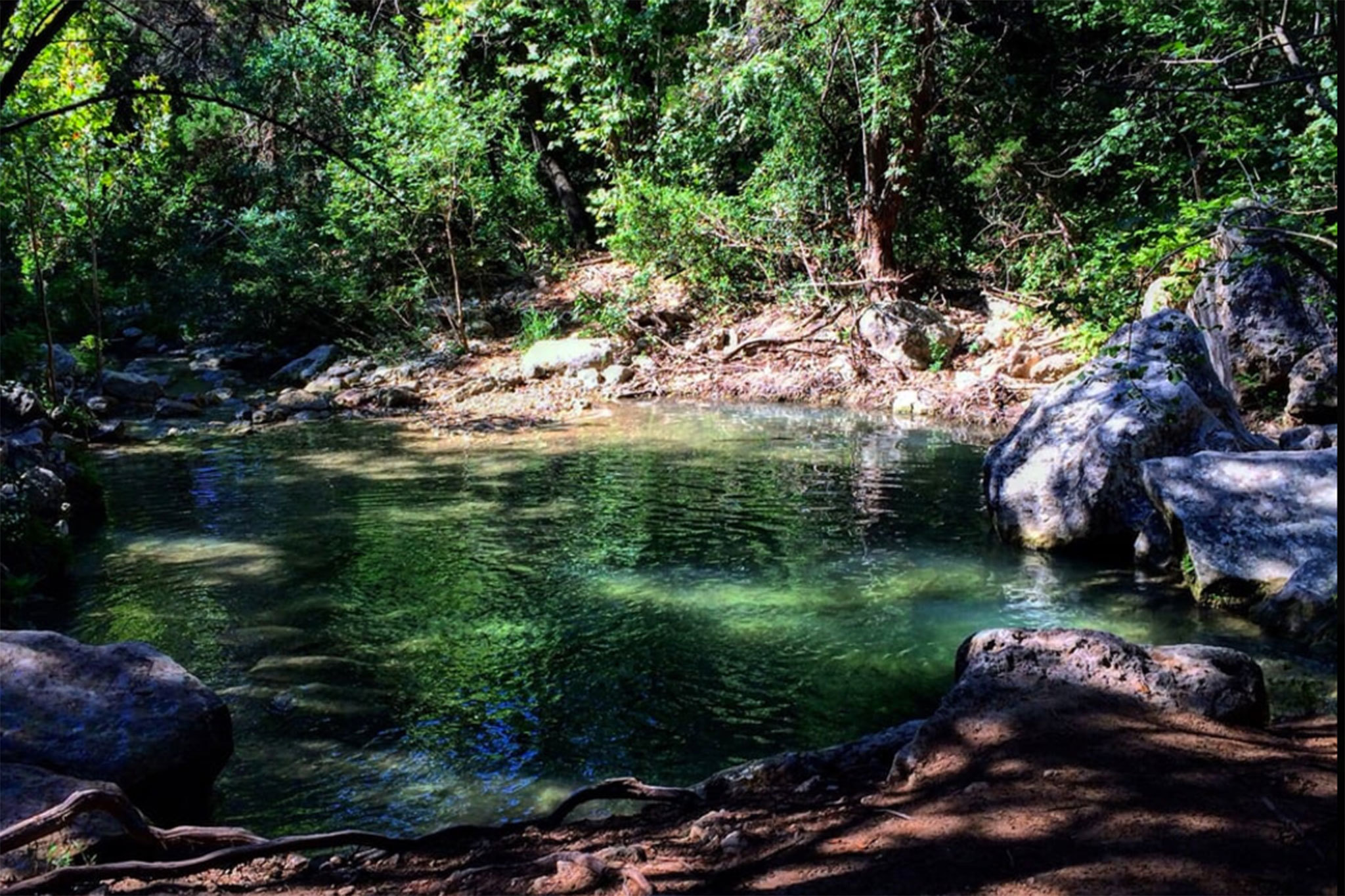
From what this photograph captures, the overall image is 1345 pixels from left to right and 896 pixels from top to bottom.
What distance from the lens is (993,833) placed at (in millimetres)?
3117

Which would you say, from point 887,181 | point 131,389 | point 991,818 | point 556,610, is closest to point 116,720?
point 556,610

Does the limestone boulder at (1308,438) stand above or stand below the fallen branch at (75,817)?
above

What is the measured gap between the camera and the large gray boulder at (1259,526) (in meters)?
6.20

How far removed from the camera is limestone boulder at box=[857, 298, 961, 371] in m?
15.5

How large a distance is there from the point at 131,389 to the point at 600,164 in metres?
11.6

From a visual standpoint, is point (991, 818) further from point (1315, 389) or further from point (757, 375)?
point (757, 375)

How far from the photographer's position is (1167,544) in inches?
293

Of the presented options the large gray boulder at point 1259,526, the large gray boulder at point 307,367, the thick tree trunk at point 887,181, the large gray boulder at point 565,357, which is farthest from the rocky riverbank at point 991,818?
the large gray boulder at point 307,367

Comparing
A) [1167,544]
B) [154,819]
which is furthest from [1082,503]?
[154,819]

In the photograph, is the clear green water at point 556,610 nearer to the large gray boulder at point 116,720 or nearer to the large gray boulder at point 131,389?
the large gray boulder at point 116,720

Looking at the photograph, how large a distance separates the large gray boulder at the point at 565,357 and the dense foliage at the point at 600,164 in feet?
7.15

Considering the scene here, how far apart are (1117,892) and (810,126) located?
641 inches

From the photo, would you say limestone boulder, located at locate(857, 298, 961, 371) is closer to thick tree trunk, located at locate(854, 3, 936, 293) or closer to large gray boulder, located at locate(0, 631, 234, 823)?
thick tree trunk, located at locate(854, 3, 936, 293)

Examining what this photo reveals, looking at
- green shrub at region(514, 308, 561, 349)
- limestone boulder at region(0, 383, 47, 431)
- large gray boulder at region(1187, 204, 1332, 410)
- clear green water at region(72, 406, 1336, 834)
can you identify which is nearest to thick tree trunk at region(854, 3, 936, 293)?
green shrub at region(514, 308, 561, 349)
